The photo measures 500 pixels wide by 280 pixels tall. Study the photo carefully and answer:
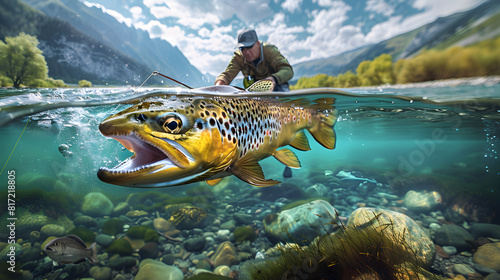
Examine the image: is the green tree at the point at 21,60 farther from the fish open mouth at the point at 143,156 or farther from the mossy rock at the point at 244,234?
the mossy rock at the point at 244,234

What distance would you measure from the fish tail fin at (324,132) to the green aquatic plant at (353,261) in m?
1.71

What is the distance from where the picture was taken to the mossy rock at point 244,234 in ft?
19.8

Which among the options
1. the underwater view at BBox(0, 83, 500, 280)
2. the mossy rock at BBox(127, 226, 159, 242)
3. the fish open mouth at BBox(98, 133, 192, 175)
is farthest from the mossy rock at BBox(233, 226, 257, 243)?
the fish open mouth at BBox(98, 133, 192, 175)

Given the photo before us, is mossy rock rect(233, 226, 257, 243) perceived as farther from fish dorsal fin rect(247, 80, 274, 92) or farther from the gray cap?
the gray cap

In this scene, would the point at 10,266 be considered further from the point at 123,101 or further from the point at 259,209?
the point at 259,209

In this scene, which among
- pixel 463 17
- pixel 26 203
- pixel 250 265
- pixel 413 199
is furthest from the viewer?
pixel 413 199

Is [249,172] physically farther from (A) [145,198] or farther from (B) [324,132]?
(A) [145,198]

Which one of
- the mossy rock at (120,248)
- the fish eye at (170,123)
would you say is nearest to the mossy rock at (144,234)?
the mossy rock at (120,248)

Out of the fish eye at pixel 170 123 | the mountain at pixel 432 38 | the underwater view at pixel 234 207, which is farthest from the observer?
the mountain at pixel 432 38

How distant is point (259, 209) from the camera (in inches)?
334

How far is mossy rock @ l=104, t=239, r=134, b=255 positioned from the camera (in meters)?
5.52

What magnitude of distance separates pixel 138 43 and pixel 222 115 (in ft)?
26.1

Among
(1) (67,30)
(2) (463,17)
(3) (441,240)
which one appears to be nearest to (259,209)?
(3) (441,240)

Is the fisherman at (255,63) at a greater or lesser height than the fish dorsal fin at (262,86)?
greater
